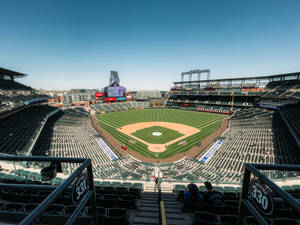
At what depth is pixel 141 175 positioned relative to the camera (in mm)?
15820

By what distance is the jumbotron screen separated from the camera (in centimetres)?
6894

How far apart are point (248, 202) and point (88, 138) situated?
30095mm

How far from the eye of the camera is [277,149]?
65.7ft

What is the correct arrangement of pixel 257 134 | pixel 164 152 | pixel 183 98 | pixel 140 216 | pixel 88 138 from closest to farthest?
pixel 140 216
pixel 164 152
pixel 257 134
pixel 88 138
pixel 183 98

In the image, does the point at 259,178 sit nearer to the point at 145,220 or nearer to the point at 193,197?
the point at 193,197

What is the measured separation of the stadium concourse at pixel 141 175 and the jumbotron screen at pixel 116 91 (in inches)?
1526

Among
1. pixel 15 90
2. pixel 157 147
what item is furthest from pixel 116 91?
pixel 157 147

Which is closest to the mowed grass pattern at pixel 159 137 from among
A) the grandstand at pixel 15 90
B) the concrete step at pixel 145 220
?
the concrete step at pixel 145 220

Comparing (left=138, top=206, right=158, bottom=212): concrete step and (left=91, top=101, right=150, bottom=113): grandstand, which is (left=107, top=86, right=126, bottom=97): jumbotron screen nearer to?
(left=91, top=101, right=150, bottom=113): grandstand

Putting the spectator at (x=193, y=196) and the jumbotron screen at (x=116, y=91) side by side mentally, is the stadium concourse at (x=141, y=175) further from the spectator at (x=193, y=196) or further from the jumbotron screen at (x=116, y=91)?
the jumbotron screen at (x=116, y=91)

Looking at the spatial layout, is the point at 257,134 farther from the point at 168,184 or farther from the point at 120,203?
the point at 120,203

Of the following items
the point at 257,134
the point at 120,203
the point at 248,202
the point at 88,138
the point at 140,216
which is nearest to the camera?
the point at 248,202

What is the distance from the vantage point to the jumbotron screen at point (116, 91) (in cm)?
6894

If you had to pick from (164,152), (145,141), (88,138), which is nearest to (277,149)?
(164,152)
